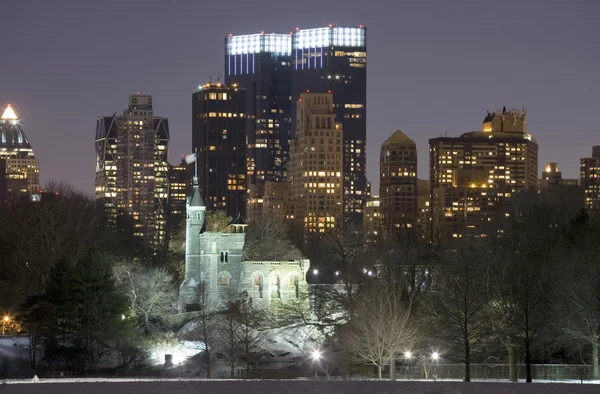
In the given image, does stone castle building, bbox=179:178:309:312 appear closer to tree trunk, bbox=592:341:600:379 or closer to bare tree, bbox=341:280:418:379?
bare tree, bbox=341:280:418:379

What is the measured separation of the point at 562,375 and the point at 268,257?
50.8 meters

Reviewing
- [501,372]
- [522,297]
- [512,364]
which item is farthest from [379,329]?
[512,364]

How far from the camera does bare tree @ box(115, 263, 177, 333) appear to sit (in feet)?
367

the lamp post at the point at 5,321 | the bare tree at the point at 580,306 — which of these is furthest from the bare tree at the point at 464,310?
the lamp post at the point at 5,321

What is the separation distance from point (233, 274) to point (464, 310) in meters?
42.7

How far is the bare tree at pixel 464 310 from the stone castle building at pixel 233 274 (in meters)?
26.3

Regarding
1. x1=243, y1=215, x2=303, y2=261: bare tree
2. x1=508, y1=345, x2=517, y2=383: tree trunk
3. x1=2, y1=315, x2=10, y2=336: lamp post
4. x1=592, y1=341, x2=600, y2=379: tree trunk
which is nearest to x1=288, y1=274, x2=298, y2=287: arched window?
x1=243, y1=215, x2=303, y2=261: bare tree

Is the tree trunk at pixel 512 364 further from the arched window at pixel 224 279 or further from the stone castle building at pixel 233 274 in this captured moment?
the arched window at pixel 224 279

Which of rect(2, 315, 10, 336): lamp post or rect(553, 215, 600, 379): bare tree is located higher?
rect(553, 215, 600, 379): bare tree

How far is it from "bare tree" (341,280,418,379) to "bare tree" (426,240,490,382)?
2012 millimetres

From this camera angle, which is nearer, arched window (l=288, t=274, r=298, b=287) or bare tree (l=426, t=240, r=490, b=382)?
bare tree (l=426, t=240, r=490, b=382)

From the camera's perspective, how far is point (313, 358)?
100188 mm

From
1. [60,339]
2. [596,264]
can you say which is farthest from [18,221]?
[596,264]

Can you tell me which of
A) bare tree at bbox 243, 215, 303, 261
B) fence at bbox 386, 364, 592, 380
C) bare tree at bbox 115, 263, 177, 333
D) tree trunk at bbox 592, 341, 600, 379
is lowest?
fence at bbox 386, 364, 592, 380
